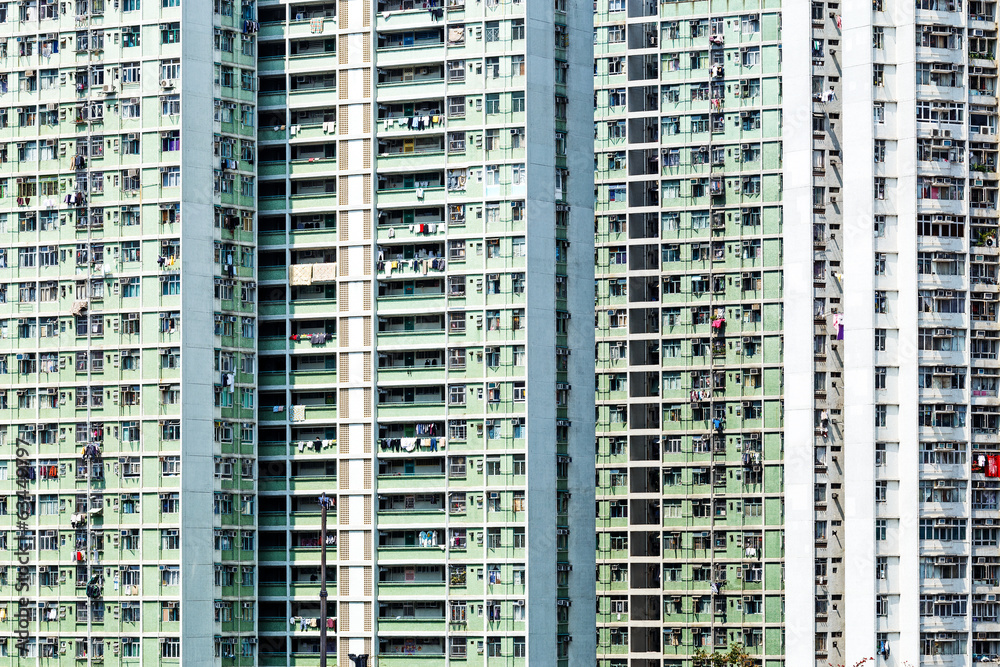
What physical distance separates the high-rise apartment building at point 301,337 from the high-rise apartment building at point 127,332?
15cm

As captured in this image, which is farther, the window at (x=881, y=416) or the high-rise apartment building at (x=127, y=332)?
the window at (x=881, y=416)

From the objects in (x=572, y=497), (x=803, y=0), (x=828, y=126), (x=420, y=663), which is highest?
A: (x=803, y=0)

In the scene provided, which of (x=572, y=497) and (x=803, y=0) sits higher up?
(x=803, y=0)

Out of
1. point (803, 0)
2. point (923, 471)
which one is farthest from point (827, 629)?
point (803, 0)

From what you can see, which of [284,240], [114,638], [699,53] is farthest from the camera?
[699,53]

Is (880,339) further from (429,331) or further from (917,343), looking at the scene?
(429,331)

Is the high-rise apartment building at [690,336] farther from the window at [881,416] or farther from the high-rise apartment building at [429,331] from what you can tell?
the high-rise apartment building at [429,331]

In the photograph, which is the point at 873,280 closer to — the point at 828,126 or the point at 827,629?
the point at 828,126

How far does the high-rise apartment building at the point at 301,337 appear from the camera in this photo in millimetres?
102938

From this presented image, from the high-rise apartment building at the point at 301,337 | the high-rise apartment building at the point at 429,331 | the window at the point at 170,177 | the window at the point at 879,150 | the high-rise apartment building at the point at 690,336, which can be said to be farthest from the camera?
the high-rise apartment building at the point at 690,336

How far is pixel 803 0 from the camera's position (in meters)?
115

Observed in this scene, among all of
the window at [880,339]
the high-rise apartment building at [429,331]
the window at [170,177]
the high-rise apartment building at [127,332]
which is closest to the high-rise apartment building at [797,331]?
the window at [880,339]

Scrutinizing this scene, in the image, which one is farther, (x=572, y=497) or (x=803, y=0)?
(x=803, y=0)

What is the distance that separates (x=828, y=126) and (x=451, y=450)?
28128 mm
